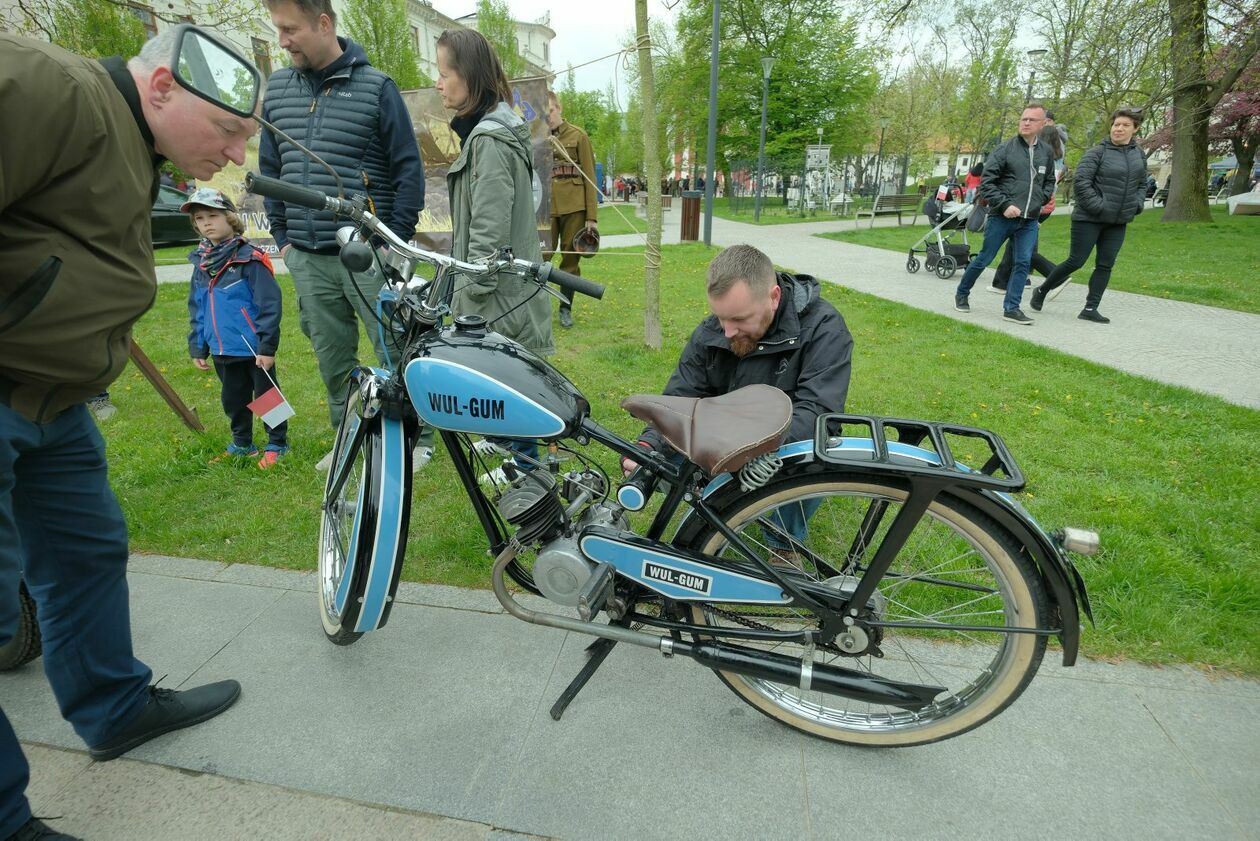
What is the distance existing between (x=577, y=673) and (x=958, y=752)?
1.20 m

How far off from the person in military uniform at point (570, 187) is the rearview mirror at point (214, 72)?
5034 mm

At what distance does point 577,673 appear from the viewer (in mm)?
2271

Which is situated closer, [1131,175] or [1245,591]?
[1245,591]

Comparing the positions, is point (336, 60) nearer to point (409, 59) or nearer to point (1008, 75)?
point (409, 59)

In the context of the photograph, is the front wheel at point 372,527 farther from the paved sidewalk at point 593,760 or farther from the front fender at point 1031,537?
the front fender at point 1031,537

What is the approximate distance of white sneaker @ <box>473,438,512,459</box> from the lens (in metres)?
2.00

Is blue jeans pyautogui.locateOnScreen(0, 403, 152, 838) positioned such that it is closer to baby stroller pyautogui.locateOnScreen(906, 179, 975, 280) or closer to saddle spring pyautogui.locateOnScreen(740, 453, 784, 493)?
saddle spring pyautogui.locateOnScreen(740, 453, 784, 493)

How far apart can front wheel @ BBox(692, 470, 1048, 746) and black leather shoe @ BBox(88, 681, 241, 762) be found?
5.08 feet

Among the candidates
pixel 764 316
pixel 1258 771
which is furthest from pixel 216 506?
pixel 1258 771

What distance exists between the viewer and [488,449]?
80.5 inches

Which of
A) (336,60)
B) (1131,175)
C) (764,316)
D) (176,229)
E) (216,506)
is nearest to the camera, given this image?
(764,316)

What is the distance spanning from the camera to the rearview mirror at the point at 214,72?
4.72 ft

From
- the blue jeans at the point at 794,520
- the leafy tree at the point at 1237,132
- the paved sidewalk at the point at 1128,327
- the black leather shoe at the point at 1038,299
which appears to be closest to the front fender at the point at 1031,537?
the blue jeans at the point at 794,520

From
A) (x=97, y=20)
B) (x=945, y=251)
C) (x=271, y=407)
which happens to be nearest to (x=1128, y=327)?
(x=945, y=251)
